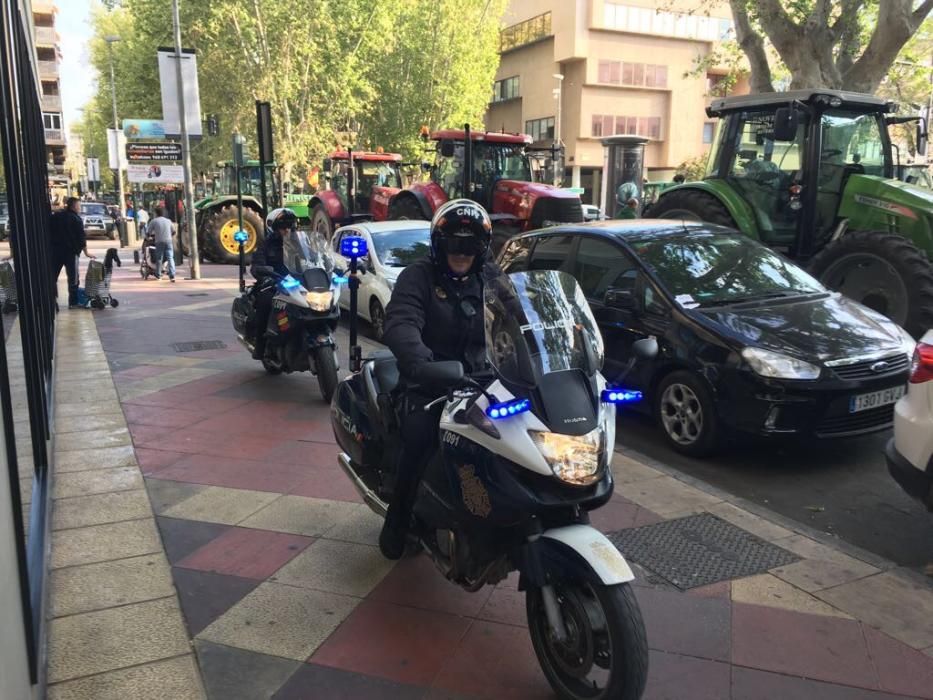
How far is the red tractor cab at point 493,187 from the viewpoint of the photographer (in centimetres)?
1396

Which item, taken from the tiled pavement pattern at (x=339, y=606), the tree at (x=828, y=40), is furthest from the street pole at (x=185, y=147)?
the tiled pavement pattern at (x=339, y=606)

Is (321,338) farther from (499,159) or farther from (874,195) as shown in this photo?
(499,159)

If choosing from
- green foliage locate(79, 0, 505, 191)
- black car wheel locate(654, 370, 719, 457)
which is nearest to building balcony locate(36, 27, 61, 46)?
green foliage locate(79, 0, 505, 191)

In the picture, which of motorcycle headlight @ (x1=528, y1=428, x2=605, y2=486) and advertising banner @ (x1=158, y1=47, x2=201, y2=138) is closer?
motorcycle headlight @ (x1=528, y1=428, x2=605, y2=486)

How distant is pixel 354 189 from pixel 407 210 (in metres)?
4.60

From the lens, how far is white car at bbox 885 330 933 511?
12.3ft

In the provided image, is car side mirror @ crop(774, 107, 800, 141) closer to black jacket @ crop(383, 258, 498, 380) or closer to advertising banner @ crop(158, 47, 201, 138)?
black jacket @ crop(383, 258, 498, 380)

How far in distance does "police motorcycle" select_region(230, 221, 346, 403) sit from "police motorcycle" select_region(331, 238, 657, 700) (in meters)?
3.94

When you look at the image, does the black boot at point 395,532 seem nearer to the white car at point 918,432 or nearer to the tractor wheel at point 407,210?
the white car at point 918,432

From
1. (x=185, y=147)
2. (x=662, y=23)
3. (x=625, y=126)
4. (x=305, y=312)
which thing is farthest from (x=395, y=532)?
(x=662, y=23)

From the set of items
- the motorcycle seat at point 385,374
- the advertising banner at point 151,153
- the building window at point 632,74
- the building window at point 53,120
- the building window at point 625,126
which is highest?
the building window at point 632,74

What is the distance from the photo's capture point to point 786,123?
27.8 ft

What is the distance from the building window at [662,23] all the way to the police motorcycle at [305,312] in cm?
4326

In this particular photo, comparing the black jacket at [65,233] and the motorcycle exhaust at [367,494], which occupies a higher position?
the black jacket at [65,233]
